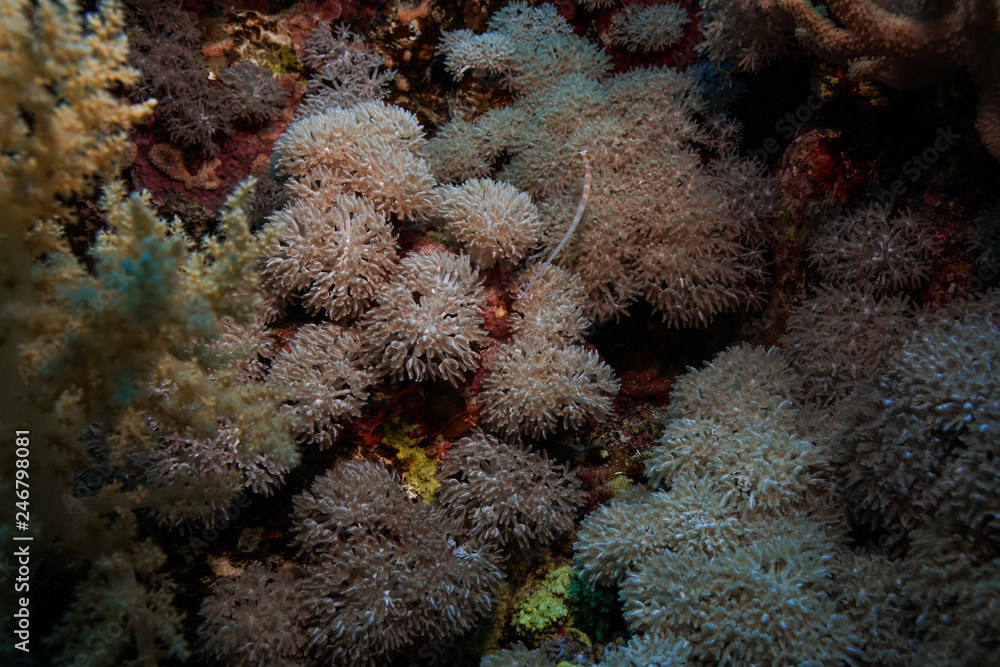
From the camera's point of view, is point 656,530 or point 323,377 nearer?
point 656,530

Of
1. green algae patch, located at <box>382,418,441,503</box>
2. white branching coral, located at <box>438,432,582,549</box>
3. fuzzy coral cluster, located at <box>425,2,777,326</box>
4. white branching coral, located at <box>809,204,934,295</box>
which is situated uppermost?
white branching coral, located at <box>809,204,934,295</box>

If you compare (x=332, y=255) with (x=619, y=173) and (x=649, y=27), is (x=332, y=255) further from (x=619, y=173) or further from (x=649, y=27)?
(x=649, y=27)

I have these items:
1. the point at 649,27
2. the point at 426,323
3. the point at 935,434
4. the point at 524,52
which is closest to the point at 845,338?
the point at 935,434

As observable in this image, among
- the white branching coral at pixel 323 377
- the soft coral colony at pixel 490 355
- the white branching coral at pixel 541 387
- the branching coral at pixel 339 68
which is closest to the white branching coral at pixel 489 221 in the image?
the soft coral colony at pixel 490 355

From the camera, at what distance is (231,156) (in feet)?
12.5

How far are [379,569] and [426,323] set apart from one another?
4.55 feet

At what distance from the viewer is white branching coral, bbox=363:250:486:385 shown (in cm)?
284

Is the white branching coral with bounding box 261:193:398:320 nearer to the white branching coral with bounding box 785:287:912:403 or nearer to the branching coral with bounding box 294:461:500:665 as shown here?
the branching coral with bounding box 294:461:500:665

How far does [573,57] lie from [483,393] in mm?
3256

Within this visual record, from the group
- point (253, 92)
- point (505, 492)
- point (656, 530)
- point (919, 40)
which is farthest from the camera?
point (253, 92)

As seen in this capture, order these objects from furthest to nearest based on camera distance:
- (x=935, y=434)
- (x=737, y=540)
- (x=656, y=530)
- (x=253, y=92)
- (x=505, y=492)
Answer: (x=253, y=92)
(x=505, y=492)
(x=656, y=530)
(x=737, y=540)
(x=935, y=434)

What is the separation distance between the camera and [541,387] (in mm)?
2982

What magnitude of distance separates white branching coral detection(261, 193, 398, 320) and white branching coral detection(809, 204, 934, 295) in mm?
2738

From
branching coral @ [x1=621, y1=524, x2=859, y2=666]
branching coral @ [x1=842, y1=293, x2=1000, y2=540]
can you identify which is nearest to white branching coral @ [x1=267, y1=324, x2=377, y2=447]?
branching coral @ [x1=621, y1=524, x2=859, y2=666]
